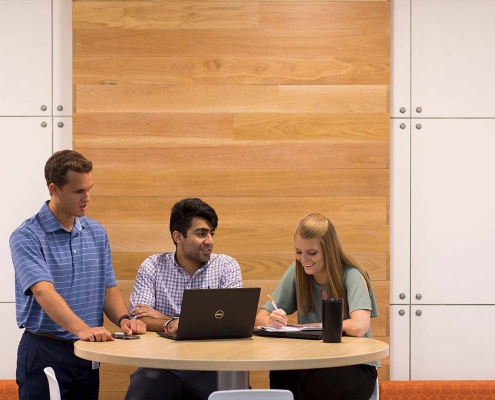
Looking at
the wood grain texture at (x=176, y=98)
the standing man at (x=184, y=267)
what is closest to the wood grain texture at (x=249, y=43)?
the wood grain texture at (x=176, y=98)

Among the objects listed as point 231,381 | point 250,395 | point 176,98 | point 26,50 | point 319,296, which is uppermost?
point 26,50

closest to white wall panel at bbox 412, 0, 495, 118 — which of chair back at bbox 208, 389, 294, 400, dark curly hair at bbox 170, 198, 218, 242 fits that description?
dark curly hair at bbox 170, 198, 218, 242

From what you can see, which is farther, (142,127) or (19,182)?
(19,182)

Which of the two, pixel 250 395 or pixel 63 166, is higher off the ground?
pixel 63 166

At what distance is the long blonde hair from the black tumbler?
41cm

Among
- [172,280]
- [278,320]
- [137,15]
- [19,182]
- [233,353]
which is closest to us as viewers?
[233,353]

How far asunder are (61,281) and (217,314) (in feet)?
2.99

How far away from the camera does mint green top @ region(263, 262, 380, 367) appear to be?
3.35 meters

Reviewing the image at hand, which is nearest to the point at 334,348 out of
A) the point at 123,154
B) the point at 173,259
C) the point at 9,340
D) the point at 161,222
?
the point at 173,259

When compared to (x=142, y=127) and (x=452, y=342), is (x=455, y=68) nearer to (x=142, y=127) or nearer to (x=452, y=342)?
(x=452, y=342)

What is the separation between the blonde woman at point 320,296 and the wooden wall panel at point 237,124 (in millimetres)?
688

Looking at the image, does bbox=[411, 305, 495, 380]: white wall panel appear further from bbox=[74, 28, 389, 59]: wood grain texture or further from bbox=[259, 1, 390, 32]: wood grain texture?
bbox=[259, 1, 390, 32]: wood grain texture

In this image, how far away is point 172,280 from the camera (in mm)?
3793

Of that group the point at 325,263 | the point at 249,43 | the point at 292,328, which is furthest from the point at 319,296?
the point at 249,43
